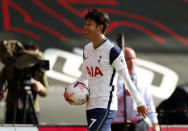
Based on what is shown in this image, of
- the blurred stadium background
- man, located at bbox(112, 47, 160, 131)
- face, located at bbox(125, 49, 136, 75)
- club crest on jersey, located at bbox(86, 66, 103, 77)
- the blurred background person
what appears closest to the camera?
club crest on jersey, located at bbox(86, 66, 103, 77)

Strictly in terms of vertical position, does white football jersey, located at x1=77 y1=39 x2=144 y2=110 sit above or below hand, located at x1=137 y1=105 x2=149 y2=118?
above

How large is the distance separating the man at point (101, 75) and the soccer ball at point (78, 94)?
38 millimetres

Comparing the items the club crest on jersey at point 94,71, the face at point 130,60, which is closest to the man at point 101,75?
the club crest on jersey at point 94,71

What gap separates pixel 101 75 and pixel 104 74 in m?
0.03

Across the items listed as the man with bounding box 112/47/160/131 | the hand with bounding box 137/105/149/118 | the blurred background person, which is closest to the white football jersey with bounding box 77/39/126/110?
the hand with bounding box 137/105/149/118

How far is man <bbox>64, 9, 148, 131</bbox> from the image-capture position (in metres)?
5.12

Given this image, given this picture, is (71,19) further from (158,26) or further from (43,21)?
(158,26)

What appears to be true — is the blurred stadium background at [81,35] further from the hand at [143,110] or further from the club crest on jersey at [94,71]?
the hand at [143,110]

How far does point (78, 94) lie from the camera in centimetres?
517

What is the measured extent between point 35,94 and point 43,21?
6.17 ft

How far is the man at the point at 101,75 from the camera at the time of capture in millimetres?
5117

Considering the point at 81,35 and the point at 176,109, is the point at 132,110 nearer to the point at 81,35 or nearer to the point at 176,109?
the point at 176,109

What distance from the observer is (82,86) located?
5230 millimetres

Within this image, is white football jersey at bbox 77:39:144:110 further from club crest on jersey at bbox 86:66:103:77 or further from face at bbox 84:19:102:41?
face at bbox 84:19:102:41
